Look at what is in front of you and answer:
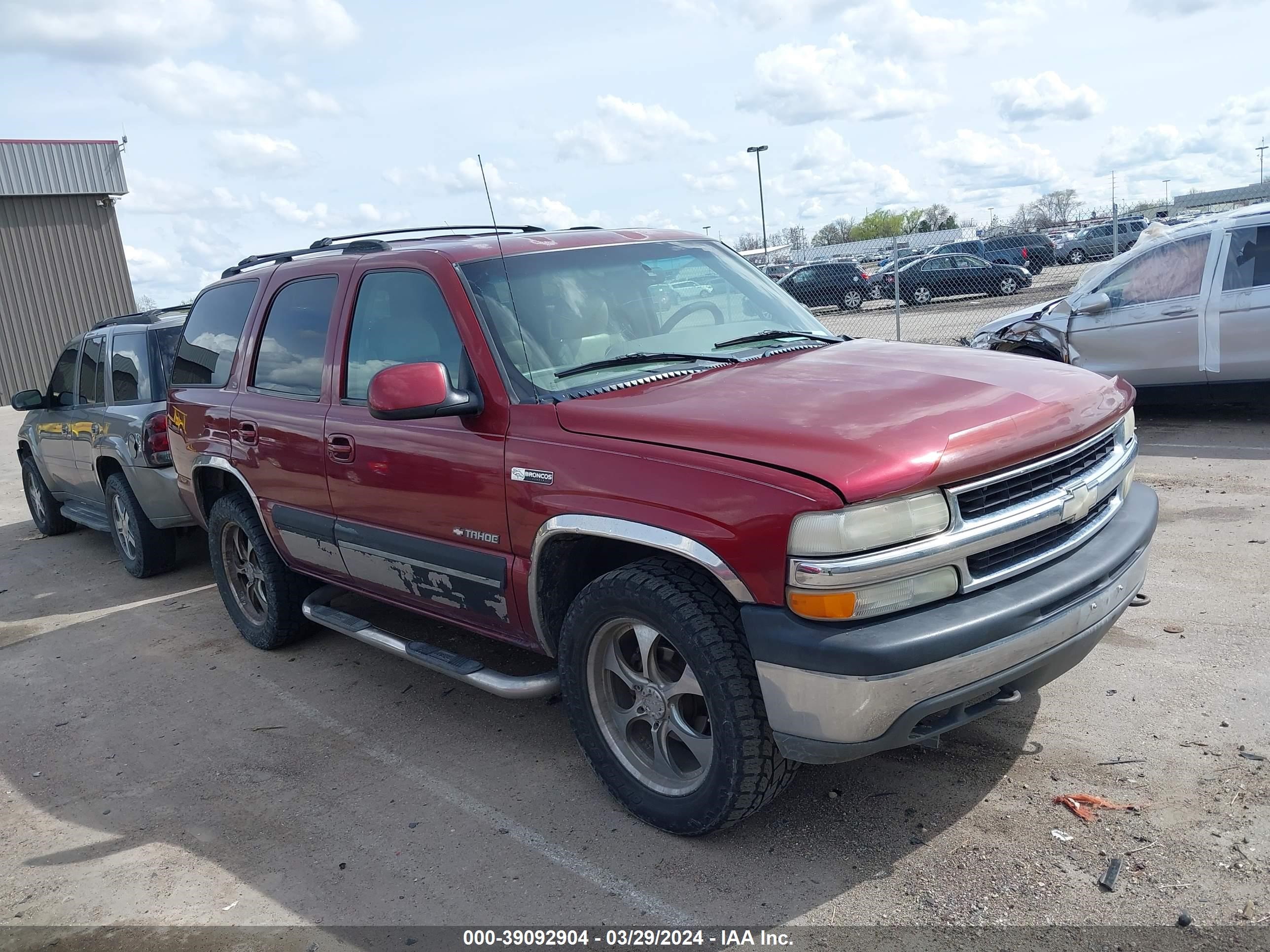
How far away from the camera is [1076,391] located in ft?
11.3

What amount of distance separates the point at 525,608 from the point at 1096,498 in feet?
6.59

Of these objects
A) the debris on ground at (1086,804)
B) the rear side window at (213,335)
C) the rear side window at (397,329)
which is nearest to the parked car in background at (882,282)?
the rear side window at (213,335)

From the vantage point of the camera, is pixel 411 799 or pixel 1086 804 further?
pixel 411 799

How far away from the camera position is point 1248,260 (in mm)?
8266

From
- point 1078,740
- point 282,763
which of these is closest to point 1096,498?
point 1078,740

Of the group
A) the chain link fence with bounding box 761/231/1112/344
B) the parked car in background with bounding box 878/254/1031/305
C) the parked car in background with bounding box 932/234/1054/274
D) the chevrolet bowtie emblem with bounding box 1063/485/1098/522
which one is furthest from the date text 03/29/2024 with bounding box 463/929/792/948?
the parked car in background with bounding box 932/234/1054/274

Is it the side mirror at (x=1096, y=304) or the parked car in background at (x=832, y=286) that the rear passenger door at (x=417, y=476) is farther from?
the parked car in background at (x=832, y=286)

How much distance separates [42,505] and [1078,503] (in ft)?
31.3

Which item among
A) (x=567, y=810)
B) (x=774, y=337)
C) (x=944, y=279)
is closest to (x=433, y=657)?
(x=567, y=810)

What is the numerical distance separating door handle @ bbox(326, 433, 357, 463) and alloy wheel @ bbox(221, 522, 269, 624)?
134 centimetres

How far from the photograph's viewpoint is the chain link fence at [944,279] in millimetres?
24188

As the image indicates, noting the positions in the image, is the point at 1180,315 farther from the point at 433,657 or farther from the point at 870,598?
the point at 433,657

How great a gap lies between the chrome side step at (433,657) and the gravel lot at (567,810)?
0.39m

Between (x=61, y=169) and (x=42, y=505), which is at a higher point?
(x=61, y=169)
